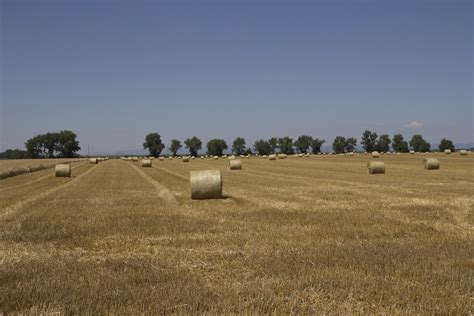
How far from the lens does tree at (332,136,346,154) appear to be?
196 m

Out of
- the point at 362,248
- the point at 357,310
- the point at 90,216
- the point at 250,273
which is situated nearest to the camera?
the point at 357,310

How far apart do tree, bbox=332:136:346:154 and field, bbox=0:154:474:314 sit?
183 m

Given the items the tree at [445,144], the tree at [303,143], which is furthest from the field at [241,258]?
the tree at [303,143]

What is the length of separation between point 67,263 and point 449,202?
494 inches

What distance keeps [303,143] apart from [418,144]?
42.6 m

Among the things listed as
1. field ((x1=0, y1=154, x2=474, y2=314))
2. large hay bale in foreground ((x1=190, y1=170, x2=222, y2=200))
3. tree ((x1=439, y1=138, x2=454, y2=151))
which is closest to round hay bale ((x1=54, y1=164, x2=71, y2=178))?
large hay bale in foreground ((x1=190, y1=170, x2=222, y2=200))

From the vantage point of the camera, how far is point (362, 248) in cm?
937

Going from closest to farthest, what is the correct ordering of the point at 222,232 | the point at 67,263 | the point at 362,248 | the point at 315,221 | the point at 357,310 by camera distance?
the point at 357,310, the point at 67,263, the point at 362,248, the point at 222,232, the point at 315,221

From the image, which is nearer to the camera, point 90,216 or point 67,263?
point 67,263

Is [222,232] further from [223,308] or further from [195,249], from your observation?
[223,308]

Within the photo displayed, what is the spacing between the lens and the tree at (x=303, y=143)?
195150 millimetres

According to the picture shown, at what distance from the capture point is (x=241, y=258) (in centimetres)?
871

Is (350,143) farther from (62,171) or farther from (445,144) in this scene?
→ (62,171)

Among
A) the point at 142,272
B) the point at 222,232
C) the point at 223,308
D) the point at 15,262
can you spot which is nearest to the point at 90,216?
the point at 222,232
